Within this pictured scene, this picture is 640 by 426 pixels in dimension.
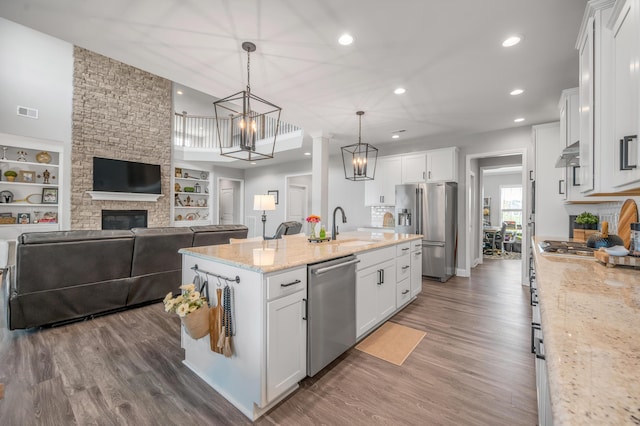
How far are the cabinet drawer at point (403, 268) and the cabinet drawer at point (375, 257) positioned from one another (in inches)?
7.6

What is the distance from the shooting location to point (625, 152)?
3.74 ft

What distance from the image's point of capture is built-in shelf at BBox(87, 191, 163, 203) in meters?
6.00

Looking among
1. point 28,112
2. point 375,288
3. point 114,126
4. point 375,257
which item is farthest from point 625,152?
point 114,126

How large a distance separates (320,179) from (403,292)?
8.76 feet

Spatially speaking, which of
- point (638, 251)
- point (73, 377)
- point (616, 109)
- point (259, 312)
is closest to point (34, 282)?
point (73, 377)

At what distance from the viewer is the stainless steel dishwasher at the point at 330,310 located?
1913 mm

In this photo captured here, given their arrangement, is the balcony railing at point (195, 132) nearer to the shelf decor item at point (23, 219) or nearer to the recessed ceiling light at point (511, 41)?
the shelf decor item at point (23, 219)

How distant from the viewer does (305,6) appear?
2068 millimetres

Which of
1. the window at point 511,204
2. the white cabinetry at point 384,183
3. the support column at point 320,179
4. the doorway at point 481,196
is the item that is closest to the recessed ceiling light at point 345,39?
the support column at point 320,179

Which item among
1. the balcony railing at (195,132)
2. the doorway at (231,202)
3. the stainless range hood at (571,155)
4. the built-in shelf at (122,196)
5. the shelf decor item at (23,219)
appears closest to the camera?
the stainless range hood at (571,155)

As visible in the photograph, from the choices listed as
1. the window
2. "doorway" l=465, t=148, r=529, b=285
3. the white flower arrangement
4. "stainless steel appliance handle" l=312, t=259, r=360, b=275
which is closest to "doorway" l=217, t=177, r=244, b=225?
"doorway" l=465, t=148, r=529, b=285

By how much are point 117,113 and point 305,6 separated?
6.41m

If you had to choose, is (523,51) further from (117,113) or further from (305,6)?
(117,113)

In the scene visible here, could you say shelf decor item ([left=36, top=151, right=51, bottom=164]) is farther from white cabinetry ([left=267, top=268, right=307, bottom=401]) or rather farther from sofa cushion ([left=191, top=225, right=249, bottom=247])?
white cabinetry ([left=267, top=268, right=307, bottom=401])
